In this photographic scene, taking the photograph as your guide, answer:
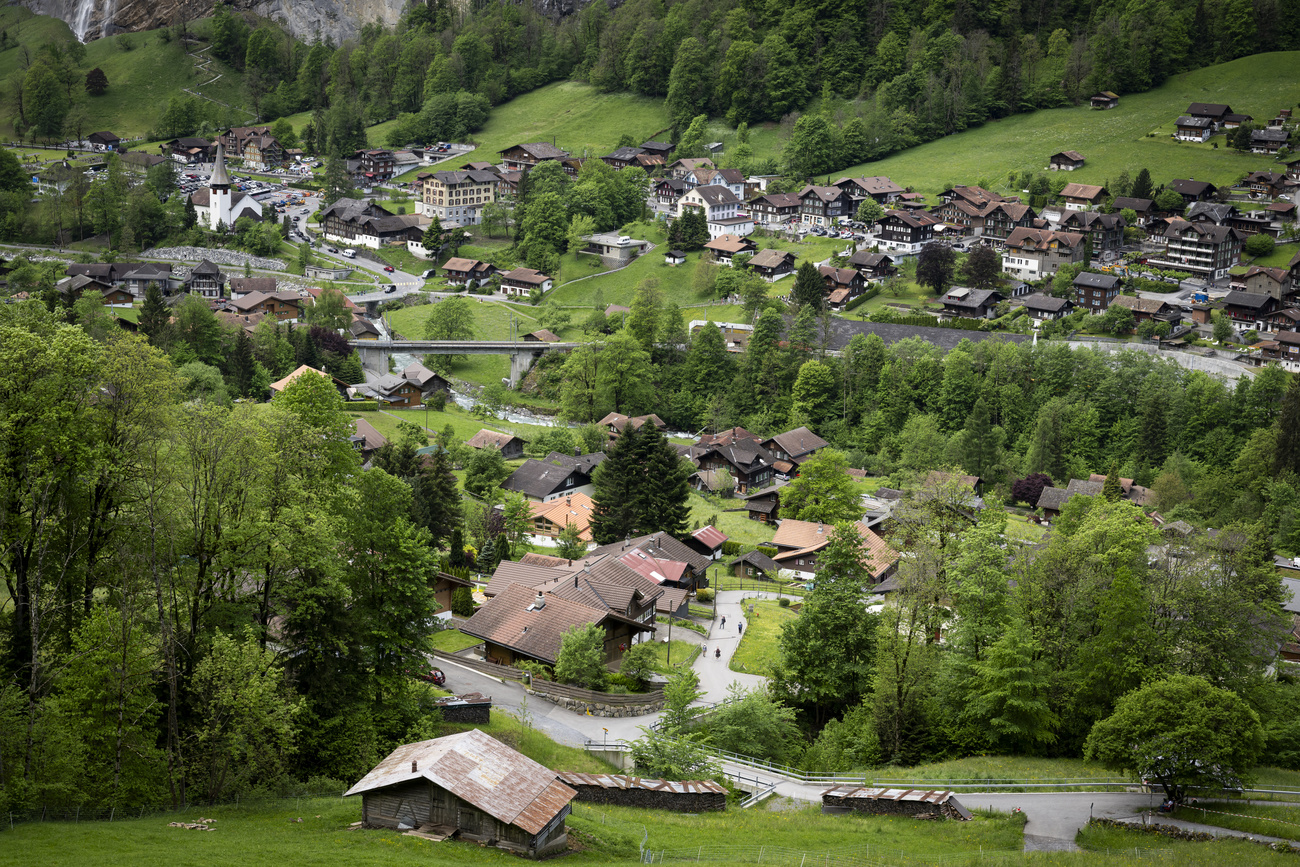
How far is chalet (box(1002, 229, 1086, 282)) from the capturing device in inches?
3529

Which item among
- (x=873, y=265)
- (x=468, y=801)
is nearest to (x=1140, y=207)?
(x=873, y=265)

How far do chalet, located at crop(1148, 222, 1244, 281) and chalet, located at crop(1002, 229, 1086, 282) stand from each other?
662 cm

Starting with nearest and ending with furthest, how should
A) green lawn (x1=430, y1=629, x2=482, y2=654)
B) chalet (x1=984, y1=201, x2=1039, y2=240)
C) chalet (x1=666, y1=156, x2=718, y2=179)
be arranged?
green lawn (x1=430, y1=629, x2=482, y2=654), chalet (x1=984, y1=201, x2=1039, y2=240), chalet (x1=666, y1=156, x2=718, y2=179)

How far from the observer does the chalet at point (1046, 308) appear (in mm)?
83188

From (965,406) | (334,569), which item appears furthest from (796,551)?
(334,569)

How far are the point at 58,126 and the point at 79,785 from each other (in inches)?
5317

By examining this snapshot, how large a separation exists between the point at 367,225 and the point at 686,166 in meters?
32.5

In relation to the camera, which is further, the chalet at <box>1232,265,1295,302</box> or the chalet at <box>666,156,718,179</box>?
the chalet at <box>666,156,718,179</box>

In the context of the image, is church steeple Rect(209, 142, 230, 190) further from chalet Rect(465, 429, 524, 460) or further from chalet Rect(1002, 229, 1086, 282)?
chalet Rect(1002, 229, 1086, 282)

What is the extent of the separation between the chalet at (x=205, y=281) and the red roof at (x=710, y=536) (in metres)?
54.8

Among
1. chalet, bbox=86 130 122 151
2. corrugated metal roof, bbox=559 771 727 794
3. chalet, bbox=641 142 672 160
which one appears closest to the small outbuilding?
corrugated metal roof, bbox=559 771 727 794

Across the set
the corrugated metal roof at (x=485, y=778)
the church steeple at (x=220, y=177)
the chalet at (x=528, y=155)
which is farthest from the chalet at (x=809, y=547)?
the church steeple at (x=220, y=177)

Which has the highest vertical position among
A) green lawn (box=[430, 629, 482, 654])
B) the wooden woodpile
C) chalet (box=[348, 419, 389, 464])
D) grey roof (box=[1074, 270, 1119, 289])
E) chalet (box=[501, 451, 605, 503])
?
grey roof (box=[1074, 270, 1119, 289])

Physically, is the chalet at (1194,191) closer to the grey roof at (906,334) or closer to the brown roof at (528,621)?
the grey roof at (906,334)
